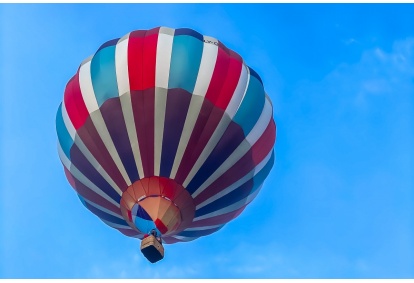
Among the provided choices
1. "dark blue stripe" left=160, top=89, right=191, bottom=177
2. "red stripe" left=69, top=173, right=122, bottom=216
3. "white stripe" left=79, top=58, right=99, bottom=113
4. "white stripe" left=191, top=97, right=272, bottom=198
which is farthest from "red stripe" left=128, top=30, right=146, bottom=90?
"red stripe" left=69, top=173, right=122, bottom=216

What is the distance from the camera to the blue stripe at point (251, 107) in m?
11.9

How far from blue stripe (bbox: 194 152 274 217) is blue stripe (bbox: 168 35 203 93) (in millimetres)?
1954

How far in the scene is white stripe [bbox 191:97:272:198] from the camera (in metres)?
11.8

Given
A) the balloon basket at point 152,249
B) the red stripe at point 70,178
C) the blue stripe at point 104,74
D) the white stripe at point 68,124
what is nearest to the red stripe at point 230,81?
the blue stripe at point 104,74

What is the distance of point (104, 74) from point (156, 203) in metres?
2.31

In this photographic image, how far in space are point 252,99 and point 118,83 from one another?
7.26ft

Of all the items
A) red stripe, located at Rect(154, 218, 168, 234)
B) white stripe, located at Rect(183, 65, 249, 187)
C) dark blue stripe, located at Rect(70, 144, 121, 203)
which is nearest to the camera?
red stripe, located at Rect(154, 218, 168, 234)

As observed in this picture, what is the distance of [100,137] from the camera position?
463 inches

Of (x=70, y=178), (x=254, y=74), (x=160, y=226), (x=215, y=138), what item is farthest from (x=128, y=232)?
(x=254, y=74)

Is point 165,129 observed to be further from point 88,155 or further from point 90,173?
point 90,173

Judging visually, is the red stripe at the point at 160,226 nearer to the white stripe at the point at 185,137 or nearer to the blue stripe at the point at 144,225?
the blue stripe at the point at 144,225

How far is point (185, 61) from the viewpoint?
1181 cm

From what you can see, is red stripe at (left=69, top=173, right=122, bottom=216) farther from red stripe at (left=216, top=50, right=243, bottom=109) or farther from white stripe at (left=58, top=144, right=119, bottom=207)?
red stripe at (left=216, top=50, right=243, bottom=109)

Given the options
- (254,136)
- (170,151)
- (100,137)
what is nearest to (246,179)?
(254,136)
